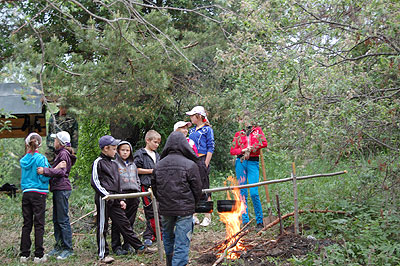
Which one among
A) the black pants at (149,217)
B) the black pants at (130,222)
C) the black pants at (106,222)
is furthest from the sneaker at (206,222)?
the black pants at (106,222)

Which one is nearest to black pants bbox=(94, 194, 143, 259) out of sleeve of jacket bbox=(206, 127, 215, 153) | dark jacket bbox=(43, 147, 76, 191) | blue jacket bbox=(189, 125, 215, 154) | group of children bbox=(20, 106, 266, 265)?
group of children bbox=(20, 106, 266, 265)

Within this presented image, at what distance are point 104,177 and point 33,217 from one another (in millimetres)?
1241

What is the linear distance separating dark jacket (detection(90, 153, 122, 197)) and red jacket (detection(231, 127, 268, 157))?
2.12 metres

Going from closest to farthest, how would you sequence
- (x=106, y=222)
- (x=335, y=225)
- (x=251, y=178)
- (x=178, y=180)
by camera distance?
(x=178, y=180)
(x=106, y=222)
(x=335, y=225)
(x=251, y=178)

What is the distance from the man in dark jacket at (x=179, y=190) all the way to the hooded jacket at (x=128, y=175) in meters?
1.56

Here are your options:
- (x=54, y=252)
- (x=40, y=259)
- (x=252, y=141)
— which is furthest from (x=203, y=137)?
(x=40, y=259)

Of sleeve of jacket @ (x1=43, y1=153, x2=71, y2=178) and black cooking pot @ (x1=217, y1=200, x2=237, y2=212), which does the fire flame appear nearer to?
black cooking pot @ (x1=217, y1=200, x2=237, y2=212)

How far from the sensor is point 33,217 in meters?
6.29

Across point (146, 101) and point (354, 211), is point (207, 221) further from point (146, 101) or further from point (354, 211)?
point (146, 101)

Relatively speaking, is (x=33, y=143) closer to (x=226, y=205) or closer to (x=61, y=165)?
(x=61, y=165)

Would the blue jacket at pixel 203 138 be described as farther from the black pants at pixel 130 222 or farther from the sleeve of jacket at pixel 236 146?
the black pants at pixel 130 222

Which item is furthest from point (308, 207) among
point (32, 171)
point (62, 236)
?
point (32, 171)

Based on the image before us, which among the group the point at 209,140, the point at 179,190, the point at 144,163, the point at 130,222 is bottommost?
the point at 130,222

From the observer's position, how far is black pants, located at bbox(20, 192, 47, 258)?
6.15 m
